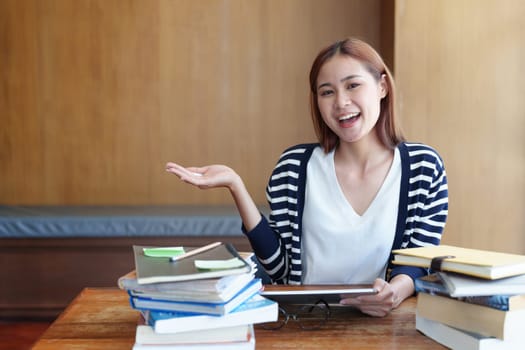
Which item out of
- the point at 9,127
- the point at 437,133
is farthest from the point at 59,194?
the point at 437,133

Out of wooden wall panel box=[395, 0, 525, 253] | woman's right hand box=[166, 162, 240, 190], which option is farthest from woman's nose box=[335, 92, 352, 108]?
wooden wall panel box=[395, 0, 525, 253]

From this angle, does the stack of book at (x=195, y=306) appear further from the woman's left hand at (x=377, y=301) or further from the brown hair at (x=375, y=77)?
the brown hair at (x=375, y=77)

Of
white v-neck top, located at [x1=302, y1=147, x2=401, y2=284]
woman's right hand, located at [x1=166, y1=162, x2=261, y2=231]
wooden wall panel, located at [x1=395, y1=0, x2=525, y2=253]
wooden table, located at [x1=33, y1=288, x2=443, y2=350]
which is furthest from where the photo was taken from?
wooden wall panel, located at [x1=395, y1=0, x2=525, y2=253]

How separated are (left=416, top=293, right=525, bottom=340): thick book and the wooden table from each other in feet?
0.17

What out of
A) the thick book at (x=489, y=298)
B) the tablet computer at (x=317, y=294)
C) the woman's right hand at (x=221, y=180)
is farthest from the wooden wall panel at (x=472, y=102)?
the thick book at (x=489, y=298)

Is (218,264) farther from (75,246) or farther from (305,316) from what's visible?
(75,246)

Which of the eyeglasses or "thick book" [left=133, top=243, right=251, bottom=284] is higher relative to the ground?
"thick book" [left=133, top=243, right=251, bottom=284]

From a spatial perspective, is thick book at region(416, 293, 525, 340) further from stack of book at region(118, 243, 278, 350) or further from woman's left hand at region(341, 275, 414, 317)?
stack of book at region(118, 243, 278, 350)

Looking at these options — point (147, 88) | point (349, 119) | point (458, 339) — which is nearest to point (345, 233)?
point (349, 119)

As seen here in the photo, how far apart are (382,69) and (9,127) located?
102 inches

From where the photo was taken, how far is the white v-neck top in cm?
161

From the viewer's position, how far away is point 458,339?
105 centimetres

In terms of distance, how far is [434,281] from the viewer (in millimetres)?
1129

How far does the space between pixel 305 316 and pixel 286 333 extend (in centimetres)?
12
